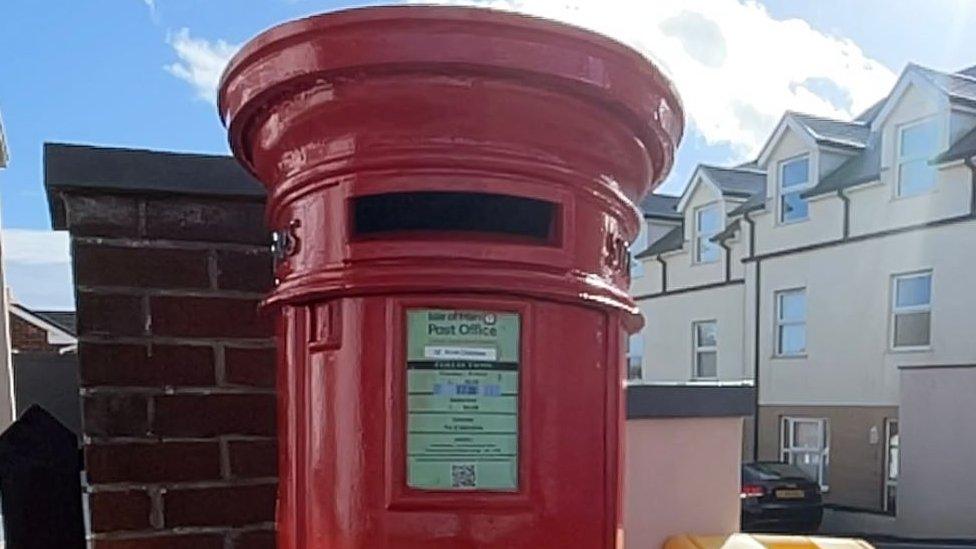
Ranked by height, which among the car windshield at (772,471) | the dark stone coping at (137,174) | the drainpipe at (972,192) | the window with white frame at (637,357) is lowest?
the car windshield at (772,471)

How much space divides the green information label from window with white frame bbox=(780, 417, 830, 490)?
13.5 meters

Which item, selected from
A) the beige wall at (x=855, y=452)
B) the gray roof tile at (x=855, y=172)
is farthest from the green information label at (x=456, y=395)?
the gray roof tile at (x=855, y=172)

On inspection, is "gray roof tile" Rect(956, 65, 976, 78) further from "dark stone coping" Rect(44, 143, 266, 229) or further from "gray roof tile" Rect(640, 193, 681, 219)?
"dark stone coping" Rect(44, 143, 266, 229)

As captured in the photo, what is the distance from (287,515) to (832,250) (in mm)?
13726

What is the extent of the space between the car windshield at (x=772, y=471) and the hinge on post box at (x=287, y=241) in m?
11.7

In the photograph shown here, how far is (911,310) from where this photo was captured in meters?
12.2

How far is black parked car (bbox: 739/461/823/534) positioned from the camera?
37.1 ft

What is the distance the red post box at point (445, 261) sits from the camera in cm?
96

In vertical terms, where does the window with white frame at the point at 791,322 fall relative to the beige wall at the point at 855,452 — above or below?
above

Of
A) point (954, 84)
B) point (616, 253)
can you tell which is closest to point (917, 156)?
point (954, 84)

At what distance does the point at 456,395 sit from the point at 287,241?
324mm

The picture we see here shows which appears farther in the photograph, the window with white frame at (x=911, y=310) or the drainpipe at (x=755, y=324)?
the drainpipe at (x=755, y=324)

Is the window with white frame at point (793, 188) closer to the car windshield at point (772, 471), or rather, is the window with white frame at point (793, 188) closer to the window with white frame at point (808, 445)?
the window with white frame at point (808, 445)

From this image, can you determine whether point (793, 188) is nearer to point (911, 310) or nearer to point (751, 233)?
point (751, 233)
